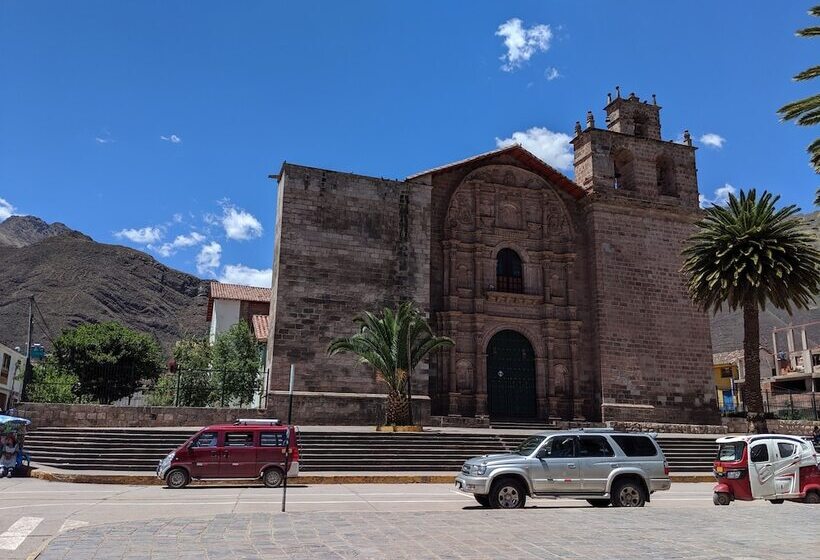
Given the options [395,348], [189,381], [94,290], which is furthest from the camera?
[94,290]

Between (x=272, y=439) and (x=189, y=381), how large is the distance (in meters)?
14.1

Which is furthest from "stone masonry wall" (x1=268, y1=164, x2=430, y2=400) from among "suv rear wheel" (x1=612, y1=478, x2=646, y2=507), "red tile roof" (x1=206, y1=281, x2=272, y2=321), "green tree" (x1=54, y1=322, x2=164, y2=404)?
"red tile roof" (x1=206, y1=281, x2=272, y2=321)

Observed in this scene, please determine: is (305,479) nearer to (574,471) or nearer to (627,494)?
(574,471)

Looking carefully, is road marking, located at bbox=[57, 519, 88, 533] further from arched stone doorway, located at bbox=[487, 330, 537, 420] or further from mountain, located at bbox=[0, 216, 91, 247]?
mountain, located at bbox=[0, 216, 91, 247]

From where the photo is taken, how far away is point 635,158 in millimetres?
30203

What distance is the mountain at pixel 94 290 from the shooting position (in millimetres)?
93438

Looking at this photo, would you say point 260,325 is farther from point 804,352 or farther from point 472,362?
point 804,352

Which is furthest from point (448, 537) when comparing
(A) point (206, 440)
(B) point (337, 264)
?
(B) point (337, 264)

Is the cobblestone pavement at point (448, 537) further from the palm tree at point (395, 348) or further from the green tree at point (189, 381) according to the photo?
the green tree at point (189, 381)

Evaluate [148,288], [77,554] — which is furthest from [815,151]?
[148,288]

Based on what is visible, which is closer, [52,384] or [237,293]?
[52,384]

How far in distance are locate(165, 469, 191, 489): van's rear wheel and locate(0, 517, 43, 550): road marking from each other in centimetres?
506

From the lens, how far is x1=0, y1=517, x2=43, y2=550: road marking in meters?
7.57

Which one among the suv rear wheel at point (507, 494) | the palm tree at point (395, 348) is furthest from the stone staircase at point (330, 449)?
the suv rear wheel at point (507, 494)
